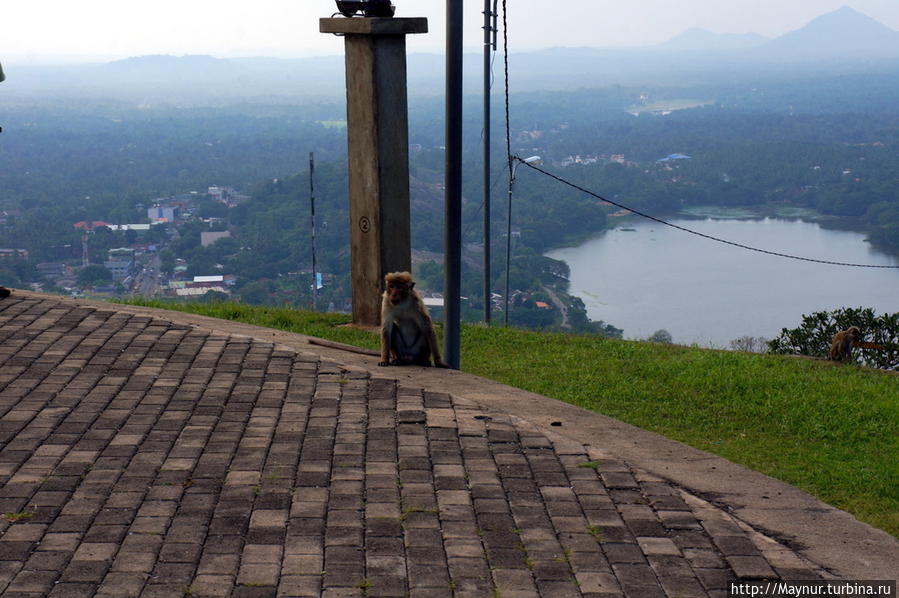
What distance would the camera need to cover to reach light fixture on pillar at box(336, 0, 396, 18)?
1170 centimetres

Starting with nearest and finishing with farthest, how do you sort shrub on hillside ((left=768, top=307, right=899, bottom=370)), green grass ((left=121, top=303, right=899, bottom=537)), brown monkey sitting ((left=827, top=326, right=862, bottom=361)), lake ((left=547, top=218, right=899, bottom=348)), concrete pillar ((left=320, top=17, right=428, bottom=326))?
green grass ((left=121, top=303, right=899, bottom=537)) < concrete pillar ((left=320, top=17, right=428, bottom=326)) < brown monkey sitting ((left=827, top=326, right=862, bottom=361)) < shrub on hillside ((left=768, top=307, right=899, bottom=370)) < lake ((left=547, top=218, right=899, bottom=348))

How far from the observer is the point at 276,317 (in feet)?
43.8

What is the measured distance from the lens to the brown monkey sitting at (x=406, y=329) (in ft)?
28.6

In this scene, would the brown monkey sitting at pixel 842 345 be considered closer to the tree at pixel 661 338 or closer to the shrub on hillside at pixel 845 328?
the shrub on hillside at pixel 845 328

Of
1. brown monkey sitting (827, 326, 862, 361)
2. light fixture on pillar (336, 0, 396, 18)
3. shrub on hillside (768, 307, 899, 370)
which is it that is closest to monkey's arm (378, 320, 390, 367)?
light fixture on pillar (336, 0, 396, 18)

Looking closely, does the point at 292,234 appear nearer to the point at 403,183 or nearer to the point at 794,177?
the point at 403,183

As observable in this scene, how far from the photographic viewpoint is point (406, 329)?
29.1 ft

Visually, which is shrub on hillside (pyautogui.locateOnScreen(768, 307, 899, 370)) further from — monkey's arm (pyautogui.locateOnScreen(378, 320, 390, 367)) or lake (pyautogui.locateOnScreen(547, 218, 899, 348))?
lake (pyautogui.locateOnScreen(547, 218, 899, 348))

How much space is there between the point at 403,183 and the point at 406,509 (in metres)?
7.05

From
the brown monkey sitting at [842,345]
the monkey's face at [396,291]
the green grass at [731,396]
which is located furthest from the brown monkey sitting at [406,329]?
the brown monkey sitting at [842,345]

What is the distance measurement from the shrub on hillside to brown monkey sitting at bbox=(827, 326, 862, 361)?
3.23 feet

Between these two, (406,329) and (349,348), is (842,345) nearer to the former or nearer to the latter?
(406,329)

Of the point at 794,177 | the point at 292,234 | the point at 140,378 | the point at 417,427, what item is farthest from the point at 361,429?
the point at 794,177

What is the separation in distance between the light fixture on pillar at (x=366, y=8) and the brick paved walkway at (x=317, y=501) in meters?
5.50
